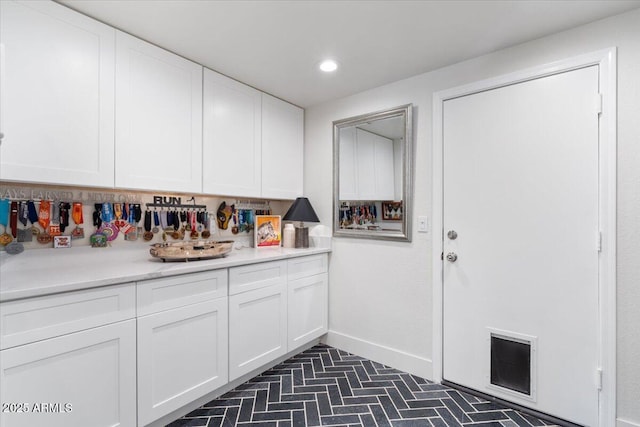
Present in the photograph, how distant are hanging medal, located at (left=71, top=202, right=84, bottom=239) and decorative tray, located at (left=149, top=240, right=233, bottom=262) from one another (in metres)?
0.41

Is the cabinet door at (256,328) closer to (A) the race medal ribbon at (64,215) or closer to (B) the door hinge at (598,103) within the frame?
(A) the race medal ribbon at (64,215)

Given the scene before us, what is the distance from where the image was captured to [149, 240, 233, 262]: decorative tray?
6.37 ft

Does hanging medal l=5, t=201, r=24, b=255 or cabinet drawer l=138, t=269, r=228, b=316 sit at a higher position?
hanging medal l=5, t=201, r=24, b=255

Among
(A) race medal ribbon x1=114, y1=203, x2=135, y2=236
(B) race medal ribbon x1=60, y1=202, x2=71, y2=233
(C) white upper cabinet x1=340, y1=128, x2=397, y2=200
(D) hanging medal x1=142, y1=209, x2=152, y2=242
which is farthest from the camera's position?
(C) white upper cabinet x1=340, y1=128, x2=397, y2=200

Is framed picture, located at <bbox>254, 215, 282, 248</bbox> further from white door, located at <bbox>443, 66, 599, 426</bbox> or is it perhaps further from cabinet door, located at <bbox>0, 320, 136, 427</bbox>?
white door, located at <bbox>443, 66, 599, 426</bbox>

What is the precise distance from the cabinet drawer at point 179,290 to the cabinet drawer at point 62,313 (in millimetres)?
64

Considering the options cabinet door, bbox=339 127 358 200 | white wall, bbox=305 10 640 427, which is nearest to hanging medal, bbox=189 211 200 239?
white wall, bbox=305 10 640 427

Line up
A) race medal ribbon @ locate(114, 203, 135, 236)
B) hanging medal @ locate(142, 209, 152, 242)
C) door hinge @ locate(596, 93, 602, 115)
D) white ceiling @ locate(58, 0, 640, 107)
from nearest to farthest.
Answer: white ceiling @ locate(58, 0, 640, 107) → door hinge @ locate(596, 93, 602, 115) → race medal ribbon @ locate(114, 203, 135, 236) → hanging medal @ locate(142, 209, 152, 242)

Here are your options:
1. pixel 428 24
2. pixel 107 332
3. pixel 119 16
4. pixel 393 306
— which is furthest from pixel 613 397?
pixel 119 16

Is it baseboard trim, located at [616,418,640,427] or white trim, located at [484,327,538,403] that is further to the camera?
white trim, located at [484,327,538,403]

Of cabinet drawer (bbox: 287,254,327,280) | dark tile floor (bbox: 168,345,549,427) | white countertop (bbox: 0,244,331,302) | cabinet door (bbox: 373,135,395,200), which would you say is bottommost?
dark tile floor (bbox: 168,345,549,427)

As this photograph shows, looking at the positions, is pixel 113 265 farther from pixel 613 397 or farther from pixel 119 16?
pixel 613 397

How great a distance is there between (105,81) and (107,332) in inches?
53.8

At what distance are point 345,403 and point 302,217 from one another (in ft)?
4.85
